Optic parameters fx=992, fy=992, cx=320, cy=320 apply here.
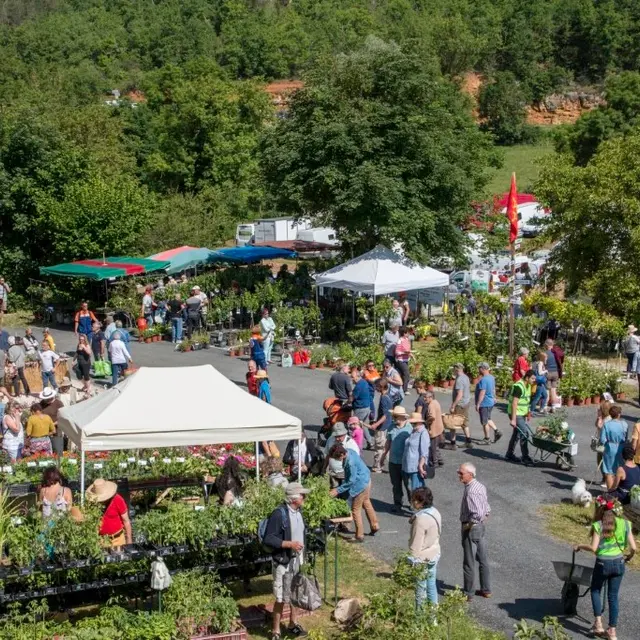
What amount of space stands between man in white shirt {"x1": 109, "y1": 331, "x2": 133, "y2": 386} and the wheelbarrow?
12.4 m

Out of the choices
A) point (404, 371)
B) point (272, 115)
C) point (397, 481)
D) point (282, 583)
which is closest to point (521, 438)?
point (397, 481)

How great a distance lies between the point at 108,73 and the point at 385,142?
84.4m

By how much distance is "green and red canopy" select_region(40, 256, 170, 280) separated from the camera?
27.4 meters

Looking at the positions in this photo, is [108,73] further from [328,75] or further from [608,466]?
[608,466]

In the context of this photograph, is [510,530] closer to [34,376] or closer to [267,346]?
[267,346]

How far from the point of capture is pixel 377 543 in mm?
11609

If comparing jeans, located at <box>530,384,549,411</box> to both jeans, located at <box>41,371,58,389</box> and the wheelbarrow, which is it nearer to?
the wheelbarrow

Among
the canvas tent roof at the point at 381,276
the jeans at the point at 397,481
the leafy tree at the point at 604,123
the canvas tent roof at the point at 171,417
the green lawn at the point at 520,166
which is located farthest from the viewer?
the green lawn at the point at 520,166

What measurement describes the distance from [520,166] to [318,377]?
5567 centimetres

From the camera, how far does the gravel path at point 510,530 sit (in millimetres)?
9828

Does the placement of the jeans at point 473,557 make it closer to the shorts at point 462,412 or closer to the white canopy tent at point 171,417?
the white canopy tent at point 171,417

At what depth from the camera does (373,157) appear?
27.2 metres

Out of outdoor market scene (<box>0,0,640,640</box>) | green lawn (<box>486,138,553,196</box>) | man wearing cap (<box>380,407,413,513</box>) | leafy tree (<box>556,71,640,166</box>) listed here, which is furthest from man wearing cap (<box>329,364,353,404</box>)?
leafy tree (<box>556,71,640,166</box>)

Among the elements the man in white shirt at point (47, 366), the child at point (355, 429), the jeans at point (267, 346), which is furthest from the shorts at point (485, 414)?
the man in white shirt at point (47, 366)
